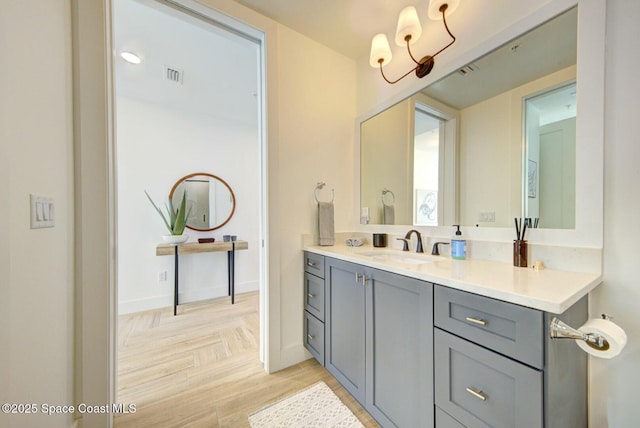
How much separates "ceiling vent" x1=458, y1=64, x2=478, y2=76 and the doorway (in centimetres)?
133

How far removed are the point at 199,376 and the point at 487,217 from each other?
7.08 feet

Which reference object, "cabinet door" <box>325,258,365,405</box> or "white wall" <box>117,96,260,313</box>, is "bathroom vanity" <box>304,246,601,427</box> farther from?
"white wall" <box>117,96,260,313</box>

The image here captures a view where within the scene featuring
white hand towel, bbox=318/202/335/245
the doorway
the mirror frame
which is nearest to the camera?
the mirror frame

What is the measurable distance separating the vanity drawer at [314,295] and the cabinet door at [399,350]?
45 centimetres

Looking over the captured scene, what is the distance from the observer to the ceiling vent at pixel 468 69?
1290 millimetres

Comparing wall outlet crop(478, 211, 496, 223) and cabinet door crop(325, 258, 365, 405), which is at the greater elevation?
wall outlet crop(478, 211, 496, 223)

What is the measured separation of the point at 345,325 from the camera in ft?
4.60

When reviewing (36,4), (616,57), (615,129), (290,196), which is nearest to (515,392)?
(615,129)

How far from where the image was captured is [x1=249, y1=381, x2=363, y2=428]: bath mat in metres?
1.23

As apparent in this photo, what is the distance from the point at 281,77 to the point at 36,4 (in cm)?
121

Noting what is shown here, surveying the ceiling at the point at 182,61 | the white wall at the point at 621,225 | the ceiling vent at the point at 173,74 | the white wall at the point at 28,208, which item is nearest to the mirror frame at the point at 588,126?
the white wall at the point at 621,225

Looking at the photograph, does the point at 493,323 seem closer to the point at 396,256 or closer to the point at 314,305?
the point at 396,256

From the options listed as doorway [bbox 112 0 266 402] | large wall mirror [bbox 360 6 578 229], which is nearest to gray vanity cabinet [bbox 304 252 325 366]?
doorway [bbox 112 0 266 402]

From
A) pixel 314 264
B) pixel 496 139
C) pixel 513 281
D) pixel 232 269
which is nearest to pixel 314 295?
pixel 314 264
